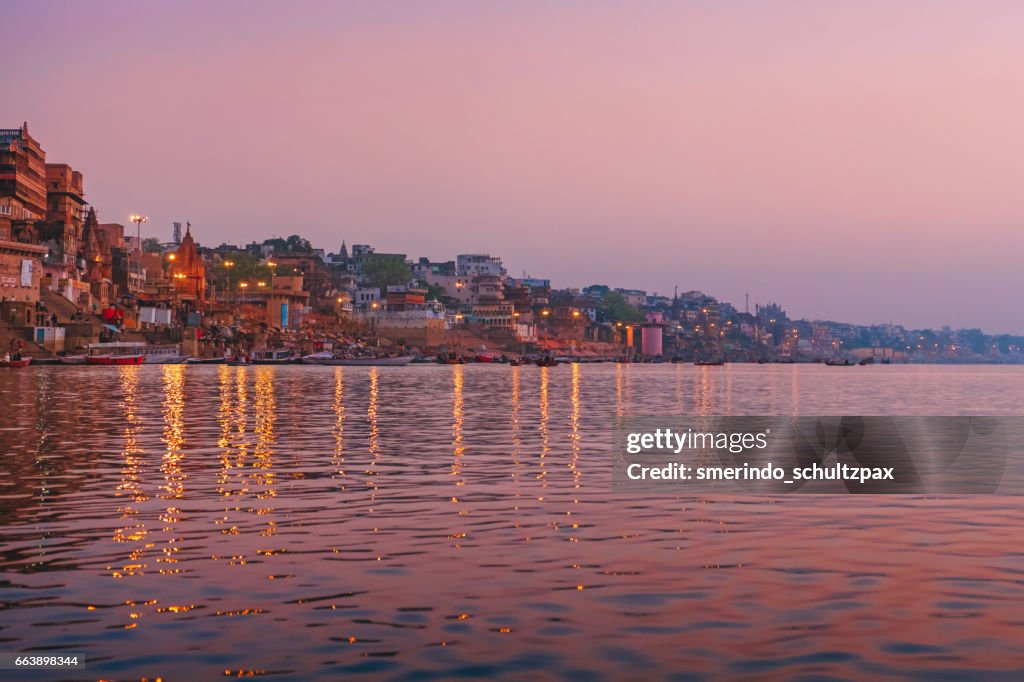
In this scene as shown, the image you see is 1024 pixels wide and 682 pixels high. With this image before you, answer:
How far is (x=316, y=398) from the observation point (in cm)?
7194

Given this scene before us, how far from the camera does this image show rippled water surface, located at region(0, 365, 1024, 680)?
455 inches

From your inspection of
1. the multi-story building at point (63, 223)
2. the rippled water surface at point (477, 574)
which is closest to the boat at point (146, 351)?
the multi-story building at point (63, 223)

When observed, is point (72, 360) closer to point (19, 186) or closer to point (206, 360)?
point (19, 186)

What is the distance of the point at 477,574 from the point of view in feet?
51.2

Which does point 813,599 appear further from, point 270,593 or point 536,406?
point 536,406

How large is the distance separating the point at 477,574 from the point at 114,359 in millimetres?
143781

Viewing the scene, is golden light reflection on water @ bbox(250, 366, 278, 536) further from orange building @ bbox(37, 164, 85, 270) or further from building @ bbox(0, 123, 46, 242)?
orange building @ bbox(37, 164, 85, 270)

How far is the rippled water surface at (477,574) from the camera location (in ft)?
37.9

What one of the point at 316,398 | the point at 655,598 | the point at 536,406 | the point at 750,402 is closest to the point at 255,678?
the point at 655,598

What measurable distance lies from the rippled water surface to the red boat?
406ft

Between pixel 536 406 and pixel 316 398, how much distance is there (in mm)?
14437

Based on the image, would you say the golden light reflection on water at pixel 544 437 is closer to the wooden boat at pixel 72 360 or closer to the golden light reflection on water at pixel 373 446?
the golden light reflection on water at pixel 373 446

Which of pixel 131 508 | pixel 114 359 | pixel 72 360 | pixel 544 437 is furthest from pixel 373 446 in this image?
pixel 72 360

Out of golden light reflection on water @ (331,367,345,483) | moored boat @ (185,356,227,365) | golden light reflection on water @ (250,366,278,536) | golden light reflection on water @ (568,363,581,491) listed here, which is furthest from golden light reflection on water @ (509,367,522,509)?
moored boat @ (185,356,227,365)
